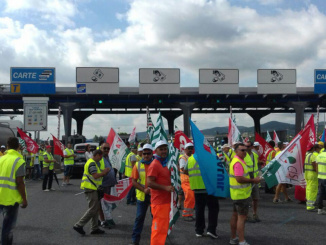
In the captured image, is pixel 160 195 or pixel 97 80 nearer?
pixel 160 195

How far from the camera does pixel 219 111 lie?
50.6m

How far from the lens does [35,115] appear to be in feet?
104

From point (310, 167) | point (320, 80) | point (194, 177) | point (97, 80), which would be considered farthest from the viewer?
point (97, 80)

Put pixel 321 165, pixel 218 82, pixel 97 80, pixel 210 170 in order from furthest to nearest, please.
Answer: pixel 218 82
pixel 97 80
pixel 321 165
pixel 210 170

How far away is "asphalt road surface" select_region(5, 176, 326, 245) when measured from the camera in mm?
7496

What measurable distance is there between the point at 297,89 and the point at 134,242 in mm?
37908

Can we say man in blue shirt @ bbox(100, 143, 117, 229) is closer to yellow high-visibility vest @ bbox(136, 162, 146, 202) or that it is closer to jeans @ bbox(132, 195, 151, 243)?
yellow high-visibility vest @ bbox(136, 162, 146, 202)

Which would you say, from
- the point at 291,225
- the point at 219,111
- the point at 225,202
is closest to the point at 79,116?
the point at 219,111

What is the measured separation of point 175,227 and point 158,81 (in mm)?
32194

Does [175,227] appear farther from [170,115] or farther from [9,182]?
[170,115]

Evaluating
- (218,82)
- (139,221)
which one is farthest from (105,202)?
(218,82)

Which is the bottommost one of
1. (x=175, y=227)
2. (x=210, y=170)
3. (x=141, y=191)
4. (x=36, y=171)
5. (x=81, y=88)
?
(x=36, y=171)

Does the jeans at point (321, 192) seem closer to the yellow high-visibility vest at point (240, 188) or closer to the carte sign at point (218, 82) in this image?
the yellow high-visibility vest at point (240, 188)

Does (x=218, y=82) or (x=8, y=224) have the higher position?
(x=218, y=82)
